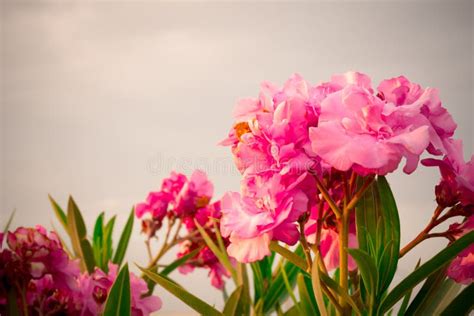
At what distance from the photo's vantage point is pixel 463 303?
31.9 inches

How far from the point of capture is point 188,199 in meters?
1.68

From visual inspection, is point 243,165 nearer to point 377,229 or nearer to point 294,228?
point 294,228

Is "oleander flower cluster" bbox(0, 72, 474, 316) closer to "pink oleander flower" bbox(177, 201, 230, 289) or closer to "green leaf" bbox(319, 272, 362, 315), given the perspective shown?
"green leaf" bbox(319, 272, 362, 315)

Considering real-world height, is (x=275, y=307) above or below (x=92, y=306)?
below

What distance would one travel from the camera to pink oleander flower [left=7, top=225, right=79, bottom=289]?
841 millimetres

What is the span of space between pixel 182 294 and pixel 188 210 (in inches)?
33.7

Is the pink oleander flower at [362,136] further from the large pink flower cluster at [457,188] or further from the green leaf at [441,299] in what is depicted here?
the green leaf at [441,299]

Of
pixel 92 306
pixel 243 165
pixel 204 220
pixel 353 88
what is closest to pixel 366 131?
pixel 353 88

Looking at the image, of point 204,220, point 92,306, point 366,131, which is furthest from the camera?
point 204,220

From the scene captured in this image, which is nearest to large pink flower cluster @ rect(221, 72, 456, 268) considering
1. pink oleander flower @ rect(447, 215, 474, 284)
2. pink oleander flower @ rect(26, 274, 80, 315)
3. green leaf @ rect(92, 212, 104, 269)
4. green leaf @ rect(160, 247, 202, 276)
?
pink oleander flower @ rect(447, 215, 474, 284)

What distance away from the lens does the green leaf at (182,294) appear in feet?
2.68

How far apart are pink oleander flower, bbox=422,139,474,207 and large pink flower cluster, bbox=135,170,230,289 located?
969mm

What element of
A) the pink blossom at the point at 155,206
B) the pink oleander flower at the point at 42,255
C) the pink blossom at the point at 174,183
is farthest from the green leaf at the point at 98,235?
the pink oleander flower at the point at 42,255

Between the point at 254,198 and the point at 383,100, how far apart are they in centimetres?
21
